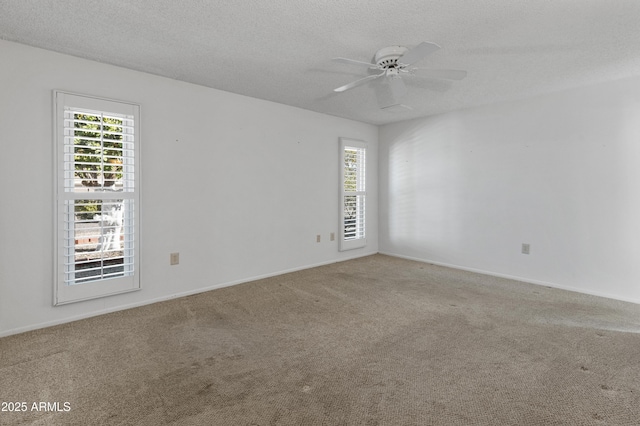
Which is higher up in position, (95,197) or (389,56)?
(389,56)

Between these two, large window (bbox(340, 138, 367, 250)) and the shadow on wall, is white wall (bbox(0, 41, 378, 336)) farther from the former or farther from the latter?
the shadow on wall

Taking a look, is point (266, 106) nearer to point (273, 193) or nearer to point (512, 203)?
point (273, 193)

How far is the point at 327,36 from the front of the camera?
236cm

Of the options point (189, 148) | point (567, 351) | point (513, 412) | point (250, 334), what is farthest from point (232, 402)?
point (189, 148)

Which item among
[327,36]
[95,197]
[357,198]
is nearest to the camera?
[327,36]

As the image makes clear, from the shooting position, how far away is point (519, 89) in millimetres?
3613

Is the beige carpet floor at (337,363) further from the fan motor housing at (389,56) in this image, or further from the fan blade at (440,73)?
the fan motor housing at (389,56)

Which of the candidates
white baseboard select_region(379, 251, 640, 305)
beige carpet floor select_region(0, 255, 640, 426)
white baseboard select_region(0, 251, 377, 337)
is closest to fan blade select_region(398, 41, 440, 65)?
beige carpet floor select_region(0, 255, 640, 426)

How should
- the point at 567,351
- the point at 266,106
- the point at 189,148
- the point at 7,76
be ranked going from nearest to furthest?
the point at 567,351 < the point at 7,76 < the point at 189,148 < the point at 266,106

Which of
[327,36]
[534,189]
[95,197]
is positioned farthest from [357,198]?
[95,197]

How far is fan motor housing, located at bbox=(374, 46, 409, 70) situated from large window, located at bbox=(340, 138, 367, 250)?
2.42 metres

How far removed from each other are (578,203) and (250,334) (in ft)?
12.4

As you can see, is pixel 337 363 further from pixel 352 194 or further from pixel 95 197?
pixel 352 194

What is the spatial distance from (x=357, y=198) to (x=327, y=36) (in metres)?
3.21
